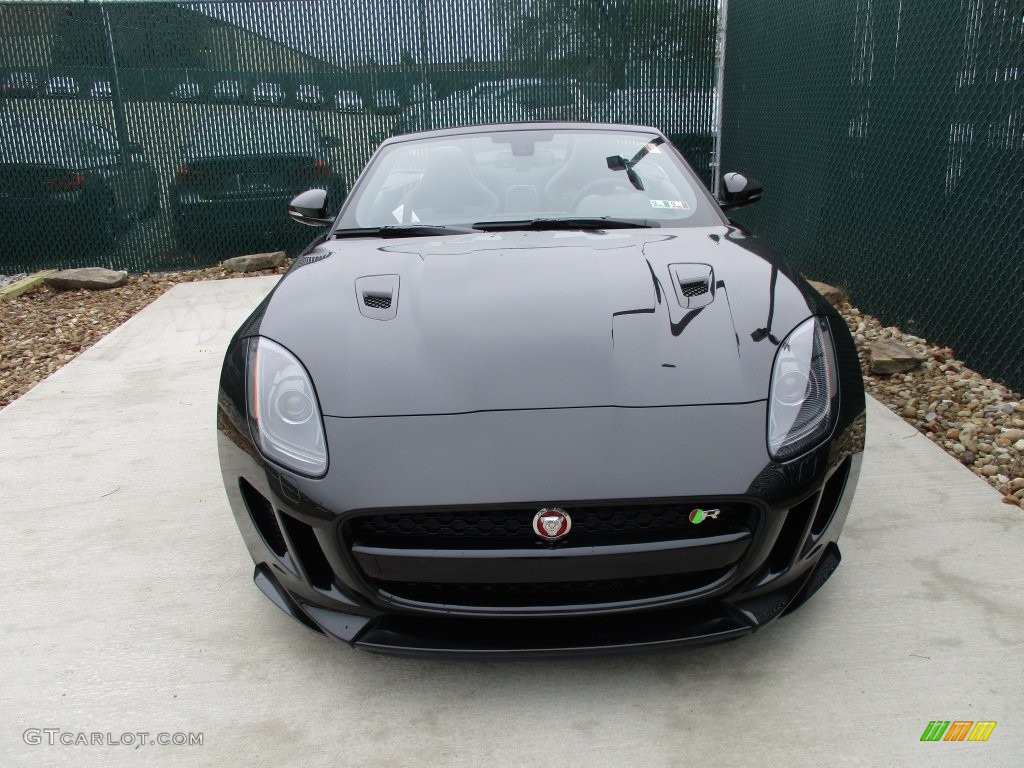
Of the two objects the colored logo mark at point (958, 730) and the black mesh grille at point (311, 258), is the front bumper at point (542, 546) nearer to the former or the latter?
the colored logo mark at point (958, 730)

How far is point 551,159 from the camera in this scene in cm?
349

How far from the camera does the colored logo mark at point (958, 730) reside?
1883 millimetres

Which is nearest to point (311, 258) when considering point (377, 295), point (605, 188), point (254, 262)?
point (377, 295)

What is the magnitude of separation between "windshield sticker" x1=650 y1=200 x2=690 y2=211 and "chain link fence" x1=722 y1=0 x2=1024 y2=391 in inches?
69.8

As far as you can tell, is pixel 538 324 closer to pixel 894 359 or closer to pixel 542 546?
pixel 542 546

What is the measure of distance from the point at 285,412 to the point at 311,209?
176 cm

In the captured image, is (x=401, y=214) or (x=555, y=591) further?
(x=401, y=214)

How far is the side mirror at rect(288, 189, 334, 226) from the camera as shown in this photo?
366 centimetres

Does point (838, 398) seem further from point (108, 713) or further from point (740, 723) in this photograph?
point (108, 713)

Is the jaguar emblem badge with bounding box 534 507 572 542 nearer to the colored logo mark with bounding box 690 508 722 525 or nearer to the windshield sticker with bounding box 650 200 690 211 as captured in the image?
the colored logo mark with bounding box 690 508 722 525

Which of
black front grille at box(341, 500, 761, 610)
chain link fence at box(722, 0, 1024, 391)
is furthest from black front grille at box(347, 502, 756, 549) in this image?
chain link fence at box(722, 0, 1024, 391)

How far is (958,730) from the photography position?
191 cm

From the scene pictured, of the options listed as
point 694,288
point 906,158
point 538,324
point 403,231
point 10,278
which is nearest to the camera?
point 538,324

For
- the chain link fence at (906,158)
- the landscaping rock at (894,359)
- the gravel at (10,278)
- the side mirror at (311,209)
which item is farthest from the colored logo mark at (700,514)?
the gravel at (10,278)
